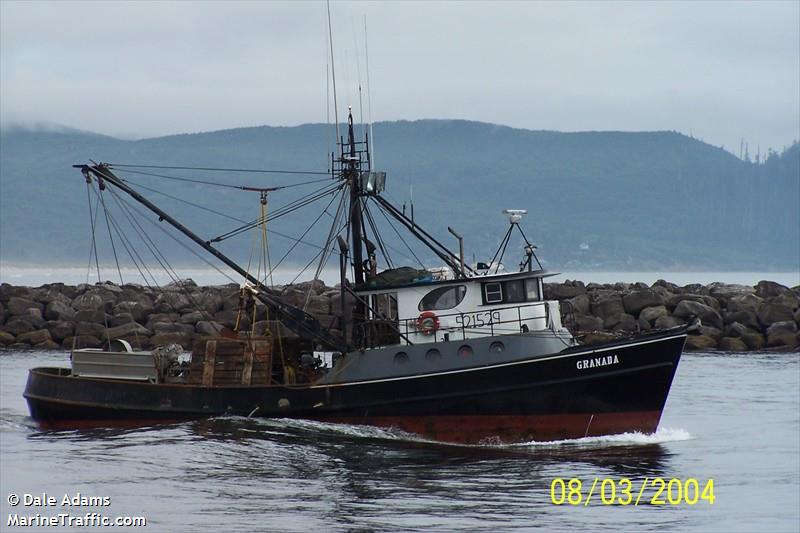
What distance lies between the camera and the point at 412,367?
26.9 m

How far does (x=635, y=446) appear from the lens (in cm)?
2666

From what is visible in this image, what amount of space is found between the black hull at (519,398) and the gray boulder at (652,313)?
2348cm

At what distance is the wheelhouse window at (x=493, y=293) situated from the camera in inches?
1074

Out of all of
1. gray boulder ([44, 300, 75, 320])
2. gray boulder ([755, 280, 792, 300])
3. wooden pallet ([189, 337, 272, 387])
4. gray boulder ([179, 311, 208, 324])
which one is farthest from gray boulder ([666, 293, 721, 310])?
wooden pallet ([189, 337, 272, 387])

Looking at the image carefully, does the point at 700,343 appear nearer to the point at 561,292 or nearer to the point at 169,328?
the point at 561,292

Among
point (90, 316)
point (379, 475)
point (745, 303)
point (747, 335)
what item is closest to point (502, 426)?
point (379, 475)

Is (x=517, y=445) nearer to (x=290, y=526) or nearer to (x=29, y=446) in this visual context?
(x=290, y=526)

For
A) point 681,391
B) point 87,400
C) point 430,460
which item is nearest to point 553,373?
point 430,460

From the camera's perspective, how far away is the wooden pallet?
2798 centimetres

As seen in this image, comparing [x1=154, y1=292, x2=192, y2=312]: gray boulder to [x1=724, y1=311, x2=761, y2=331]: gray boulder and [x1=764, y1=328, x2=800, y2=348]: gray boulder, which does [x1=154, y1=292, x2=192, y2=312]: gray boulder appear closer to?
[x1=724, y1=311, x2=761, y2=331]: gray boulder

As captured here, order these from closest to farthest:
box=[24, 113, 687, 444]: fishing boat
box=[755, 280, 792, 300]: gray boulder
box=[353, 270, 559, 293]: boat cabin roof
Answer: box=[24, 113, 687, 444]: fishing boat < box=[353, 270, 559, 293]: boat cabin roof < box=[755, 280, 792, 300]: gray boulder

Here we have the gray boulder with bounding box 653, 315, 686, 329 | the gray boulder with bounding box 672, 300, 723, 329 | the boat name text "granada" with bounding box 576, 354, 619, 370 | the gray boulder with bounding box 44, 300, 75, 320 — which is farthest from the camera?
the gray boulder with bounding box 44, 300, 75, 320

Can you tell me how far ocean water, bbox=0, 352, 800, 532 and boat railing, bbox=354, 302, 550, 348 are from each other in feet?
6.86
